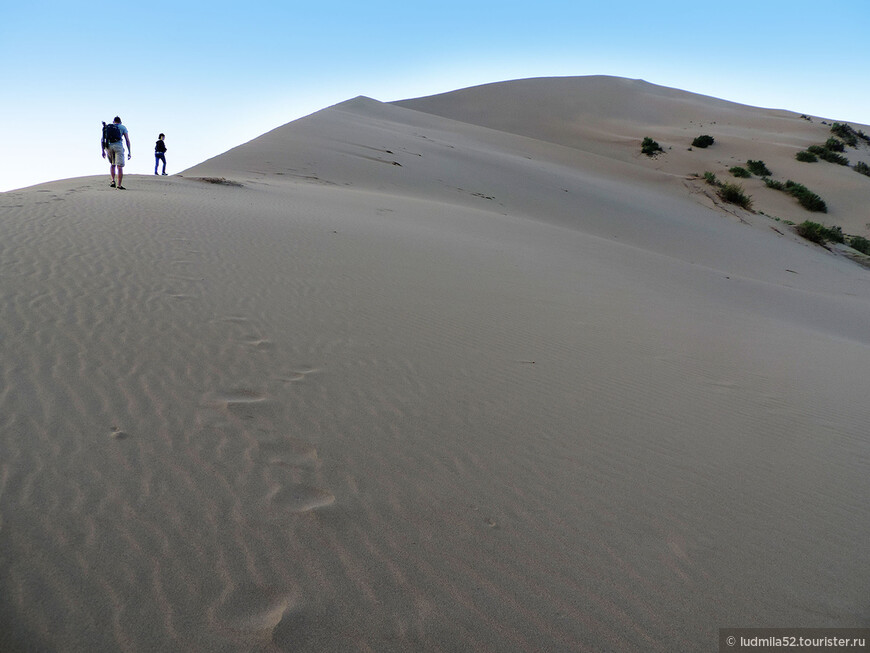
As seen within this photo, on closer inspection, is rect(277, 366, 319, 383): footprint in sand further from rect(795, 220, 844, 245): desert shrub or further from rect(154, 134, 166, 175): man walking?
rect(795, 220, 844, 245): desert shrub

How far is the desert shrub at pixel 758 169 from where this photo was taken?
87.3 ft

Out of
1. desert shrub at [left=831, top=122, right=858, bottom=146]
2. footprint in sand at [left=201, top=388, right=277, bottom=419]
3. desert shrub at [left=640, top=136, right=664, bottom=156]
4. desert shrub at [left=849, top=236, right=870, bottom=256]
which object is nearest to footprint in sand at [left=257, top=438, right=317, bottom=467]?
footprint in sand at [left=201, top=388, right=277, bottom=419]

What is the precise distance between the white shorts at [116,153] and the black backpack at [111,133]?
0.23ft

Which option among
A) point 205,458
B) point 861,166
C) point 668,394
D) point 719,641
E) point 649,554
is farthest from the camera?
point 861,166

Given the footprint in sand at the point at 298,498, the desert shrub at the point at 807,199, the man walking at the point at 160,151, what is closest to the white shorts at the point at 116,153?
the man walking at the point at 160,151

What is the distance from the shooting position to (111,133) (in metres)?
10.5

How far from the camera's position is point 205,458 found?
299 cm

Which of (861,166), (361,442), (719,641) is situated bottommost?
(719,641)

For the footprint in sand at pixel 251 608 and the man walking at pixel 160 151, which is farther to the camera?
the man walking at pixel 160 151

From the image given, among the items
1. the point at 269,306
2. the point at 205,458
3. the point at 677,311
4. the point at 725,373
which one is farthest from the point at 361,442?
the point at 677,311

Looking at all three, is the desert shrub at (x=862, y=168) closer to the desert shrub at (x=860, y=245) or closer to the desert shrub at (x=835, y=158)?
the desert shrub at (x=835, y=158)

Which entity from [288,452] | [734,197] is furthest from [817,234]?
[288,452]

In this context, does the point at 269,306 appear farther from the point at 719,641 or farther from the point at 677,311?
the point at 677,311

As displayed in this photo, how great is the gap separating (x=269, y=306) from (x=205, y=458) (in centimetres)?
246
